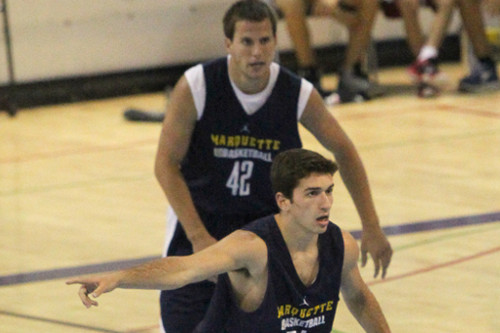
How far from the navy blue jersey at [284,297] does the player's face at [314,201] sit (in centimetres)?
14

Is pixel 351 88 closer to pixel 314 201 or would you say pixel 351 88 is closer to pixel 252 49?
pixel 252 49

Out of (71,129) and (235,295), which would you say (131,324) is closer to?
(235,295)

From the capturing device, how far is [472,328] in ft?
15.5

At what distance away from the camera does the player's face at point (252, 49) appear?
409cm

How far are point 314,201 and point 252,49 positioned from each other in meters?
0.94

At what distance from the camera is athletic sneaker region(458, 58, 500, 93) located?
34.5 ft

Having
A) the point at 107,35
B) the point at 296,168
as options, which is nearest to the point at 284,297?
the point at 296,168

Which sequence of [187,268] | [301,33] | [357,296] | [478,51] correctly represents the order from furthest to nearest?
1. [478,51]
2. [301,33]
3. [357,296]
4. [187,268]

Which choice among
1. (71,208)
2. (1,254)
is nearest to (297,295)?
(1,254)

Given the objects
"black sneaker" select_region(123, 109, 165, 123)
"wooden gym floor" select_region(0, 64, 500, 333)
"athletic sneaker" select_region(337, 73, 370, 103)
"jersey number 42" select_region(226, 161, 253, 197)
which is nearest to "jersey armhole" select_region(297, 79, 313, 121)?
"jersey number 42" select_region(226, 161, 253, 197)

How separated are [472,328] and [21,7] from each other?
680 centimetres

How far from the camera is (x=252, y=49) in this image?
409 centimetres

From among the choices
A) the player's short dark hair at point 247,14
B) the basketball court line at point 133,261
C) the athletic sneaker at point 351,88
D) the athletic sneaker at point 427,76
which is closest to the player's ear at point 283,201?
the player's short dark hair at point 247,14

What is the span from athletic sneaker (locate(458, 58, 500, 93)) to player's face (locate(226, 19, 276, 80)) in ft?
21.8
